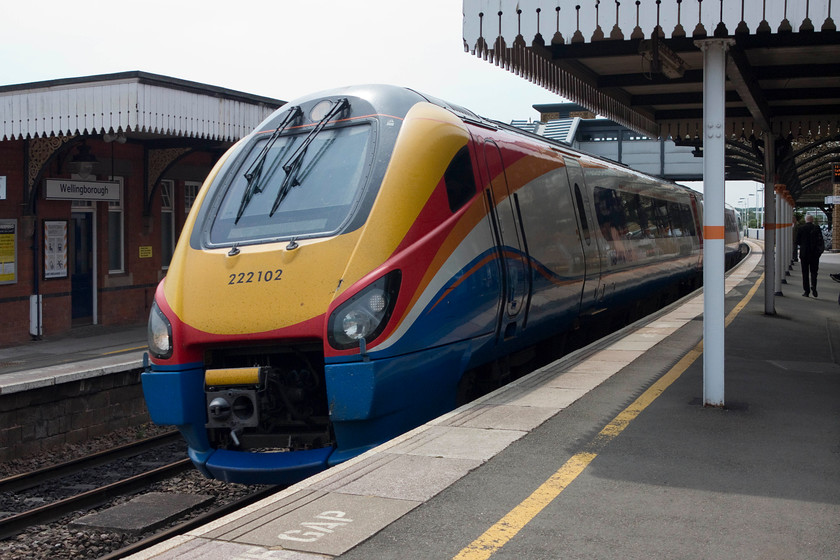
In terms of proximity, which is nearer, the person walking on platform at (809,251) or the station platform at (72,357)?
the station platform at (72,357)

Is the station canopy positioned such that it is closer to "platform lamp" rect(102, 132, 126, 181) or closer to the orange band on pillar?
the orange band on pillar

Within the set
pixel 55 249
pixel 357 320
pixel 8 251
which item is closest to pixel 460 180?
pixel 357 320

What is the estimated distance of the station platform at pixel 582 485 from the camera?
3.78 meters

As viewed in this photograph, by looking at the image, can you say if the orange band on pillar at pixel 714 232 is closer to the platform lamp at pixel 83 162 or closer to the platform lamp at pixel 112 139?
the platform lamp at pixel 112 139

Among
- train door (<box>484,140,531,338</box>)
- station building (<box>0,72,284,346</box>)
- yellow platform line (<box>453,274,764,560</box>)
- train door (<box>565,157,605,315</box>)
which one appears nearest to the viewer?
yellow platform line (<box>453,274,764,560</box>)

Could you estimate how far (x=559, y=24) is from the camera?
6309 millimetres

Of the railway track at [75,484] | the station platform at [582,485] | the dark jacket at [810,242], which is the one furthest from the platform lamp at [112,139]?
the dark jacket at [810,242]

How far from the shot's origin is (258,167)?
6766 millimetres

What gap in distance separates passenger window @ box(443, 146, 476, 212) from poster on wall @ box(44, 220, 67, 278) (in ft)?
35.4

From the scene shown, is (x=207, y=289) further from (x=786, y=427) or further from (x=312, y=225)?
(x=786, y=427)

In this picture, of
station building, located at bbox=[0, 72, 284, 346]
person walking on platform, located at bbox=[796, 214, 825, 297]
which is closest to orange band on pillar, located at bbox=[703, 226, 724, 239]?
station building, located at bbox=[0, 72, 284, 346]

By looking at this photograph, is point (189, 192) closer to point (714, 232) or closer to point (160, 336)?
point (160, 336)

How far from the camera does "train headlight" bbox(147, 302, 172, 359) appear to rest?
5.99m

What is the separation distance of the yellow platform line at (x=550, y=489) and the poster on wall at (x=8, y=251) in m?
11.3
